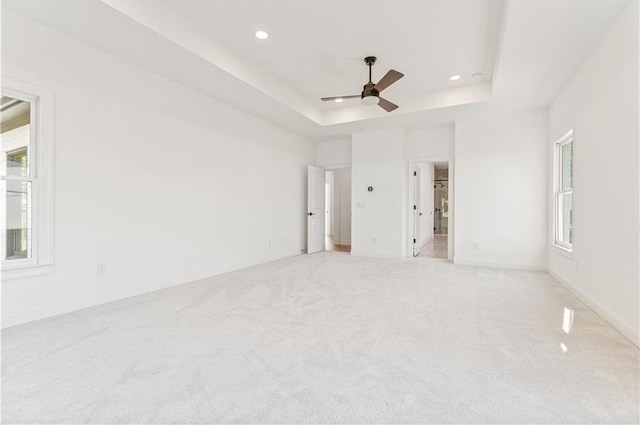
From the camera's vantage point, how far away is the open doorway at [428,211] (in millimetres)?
6316

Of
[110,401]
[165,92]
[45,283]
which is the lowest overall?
[110,401]

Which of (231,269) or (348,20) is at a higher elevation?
(348,20)

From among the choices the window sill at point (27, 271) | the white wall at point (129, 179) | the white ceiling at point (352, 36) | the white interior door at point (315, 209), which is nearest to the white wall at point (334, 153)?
the white interior door at point (315, 209)

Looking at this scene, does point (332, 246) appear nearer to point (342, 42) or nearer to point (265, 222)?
point (265, 222)

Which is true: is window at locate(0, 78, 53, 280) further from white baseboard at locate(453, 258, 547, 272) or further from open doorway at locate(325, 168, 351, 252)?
open doorway at locate(325, 168, 351, 252)

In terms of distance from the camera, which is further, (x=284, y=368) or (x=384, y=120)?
(x=384, y=120)

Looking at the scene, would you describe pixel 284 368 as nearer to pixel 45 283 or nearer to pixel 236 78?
pixel 45 283

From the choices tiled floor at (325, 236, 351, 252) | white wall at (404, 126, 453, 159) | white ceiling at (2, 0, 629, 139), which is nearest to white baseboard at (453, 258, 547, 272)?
white wall at (404, 126, 453, 159)

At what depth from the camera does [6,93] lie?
2.52 m

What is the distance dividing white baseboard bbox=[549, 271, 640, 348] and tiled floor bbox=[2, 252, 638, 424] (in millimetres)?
56

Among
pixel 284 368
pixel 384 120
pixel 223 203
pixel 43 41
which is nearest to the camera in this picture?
pixel 284 368

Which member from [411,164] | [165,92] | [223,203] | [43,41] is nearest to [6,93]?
[43,41]

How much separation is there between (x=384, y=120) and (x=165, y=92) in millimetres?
3511

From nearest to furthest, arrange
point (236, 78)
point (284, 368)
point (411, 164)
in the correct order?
point (284, 368) < point (236, 78) < point (411, 164)
